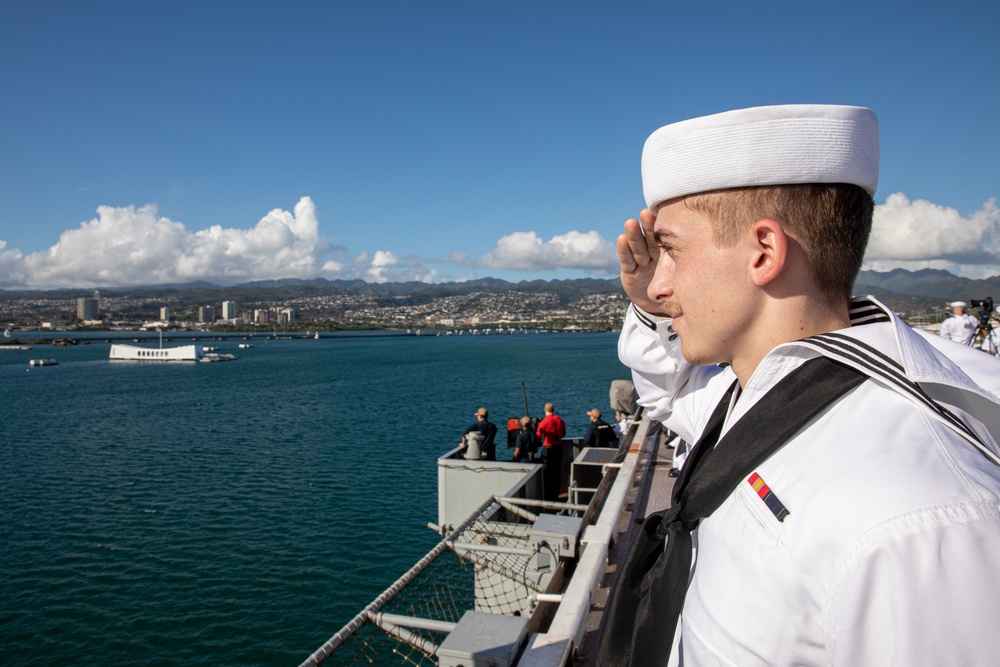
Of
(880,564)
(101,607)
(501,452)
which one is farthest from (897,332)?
(501,452)

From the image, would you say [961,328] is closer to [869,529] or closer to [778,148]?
[778,148]

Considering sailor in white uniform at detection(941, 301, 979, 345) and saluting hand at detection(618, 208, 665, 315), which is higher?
saluting hand at detection(618, 208, 665, 315)

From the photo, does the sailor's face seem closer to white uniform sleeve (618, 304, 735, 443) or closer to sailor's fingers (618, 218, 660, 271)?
sailor's fingers (618, 218, 660, 271)

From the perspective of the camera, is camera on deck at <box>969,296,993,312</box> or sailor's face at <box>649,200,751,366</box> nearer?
sailor's face at <box>649,200,751,366</box>

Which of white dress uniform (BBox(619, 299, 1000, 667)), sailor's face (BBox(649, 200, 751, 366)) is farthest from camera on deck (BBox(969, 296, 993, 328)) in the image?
sailor's face (BBox(649, 200, 751, 366))

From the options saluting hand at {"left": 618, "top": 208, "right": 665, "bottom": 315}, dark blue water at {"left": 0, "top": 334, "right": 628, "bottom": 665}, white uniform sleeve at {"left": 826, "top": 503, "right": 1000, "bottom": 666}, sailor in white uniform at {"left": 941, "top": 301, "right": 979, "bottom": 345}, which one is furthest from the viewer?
dark blue water at {"left": 0, "top": 334, "right": 628, "bottom": 665}

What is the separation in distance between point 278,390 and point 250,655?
160 ft

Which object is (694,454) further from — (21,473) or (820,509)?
(21,473)

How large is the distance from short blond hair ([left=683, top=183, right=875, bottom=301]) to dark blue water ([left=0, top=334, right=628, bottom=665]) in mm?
13379

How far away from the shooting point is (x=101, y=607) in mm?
13953

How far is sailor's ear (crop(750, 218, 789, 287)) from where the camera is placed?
1.16 m

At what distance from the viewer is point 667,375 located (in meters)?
2.09

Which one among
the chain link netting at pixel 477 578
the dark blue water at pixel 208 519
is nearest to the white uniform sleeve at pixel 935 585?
the chain link netting at pixel 477 578

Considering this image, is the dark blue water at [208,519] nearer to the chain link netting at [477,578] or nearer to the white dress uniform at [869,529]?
the chain link netting at [477,578]
